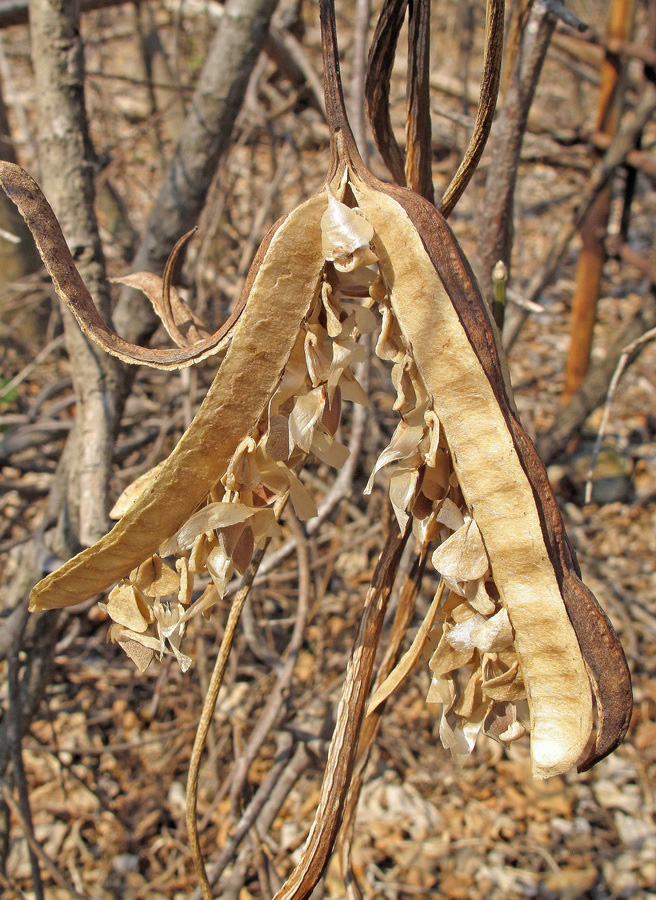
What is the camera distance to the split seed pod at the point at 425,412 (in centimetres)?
52

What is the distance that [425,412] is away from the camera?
0.56 meters

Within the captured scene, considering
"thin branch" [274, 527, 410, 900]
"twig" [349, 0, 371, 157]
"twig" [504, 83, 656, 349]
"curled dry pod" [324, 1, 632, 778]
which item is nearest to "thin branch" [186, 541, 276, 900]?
"thin branch" [274, 527, 410, 900]

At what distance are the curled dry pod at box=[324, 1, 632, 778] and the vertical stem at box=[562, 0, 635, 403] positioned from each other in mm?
1898

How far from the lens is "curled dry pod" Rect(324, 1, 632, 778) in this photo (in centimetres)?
52

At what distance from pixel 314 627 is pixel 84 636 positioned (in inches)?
25.9

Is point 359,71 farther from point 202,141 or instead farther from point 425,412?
point 425,412

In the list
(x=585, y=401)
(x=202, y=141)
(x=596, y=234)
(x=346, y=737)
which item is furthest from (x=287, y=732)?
(x=596, y=234)

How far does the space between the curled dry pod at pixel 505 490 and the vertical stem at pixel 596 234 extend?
1898 millimetres

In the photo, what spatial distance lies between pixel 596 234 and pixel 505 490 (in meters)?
2.29

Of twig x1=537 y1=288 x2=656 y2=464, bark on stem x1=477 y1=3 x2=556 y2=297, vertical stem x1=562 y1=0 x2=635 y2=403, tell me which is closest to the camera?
bark on stem x1=477 y1=3 x2=556 y2=297

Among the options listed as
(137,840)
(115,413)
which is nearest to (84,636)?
(137,840)

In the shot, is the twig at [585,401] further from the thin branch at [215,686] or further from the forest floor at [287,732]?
the thin branch at [215,686]

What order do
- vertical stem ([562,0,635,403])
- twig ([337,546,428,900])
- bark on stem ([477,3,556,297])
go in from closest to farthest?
twig ([337,546,428,900]), bark on stem ([477,3,556,297]), vertical stem ([562,0,635,403])

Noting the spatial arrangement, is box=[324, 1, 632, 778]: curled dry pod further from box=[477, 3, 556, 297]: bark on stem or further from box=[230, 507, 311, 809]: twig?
box=[230, 507, 311, 809]: twig
